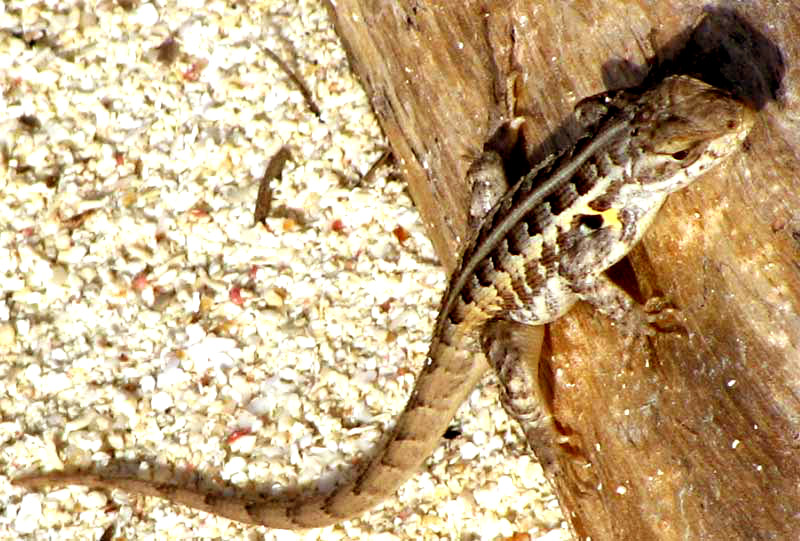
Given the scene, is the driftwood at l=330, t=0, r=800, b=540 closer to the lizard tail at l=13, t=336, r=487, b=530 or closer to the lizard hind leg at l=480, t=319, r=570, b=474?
the lizard hind leg at l=480, t=319, r=570, b=474

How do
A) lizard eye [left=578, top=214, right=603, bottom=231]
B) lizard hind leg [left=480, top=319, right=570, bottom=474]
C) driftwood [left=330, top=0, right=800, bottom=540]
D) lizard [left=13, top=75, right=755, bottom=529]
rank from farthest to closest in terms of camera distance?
lizard hind leg [left=480, top=319, right=570, bottom=474] → lizard eye [left=578, top=214, right=603, bottom=231] → lizard [left=13, top=75, right=755, bottom=529] → driftwood [left=330, top=0, right=800, bottom=540]

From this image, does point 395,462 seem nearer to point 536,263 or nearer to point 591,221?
point 536,263

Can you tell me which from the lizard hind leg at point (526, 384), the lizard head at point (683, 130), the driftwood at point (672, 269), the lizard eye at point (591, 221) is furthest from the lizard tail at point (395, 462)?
the lizard head at point (683, 130)

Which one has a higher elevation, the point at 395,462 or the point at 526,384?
the point at 526,384

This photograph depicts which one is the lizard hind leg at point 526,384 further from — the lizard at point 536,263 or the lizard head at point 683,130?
the lizard head at point 683,130

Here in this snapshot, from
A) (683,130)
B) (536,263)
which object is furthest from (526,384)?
(683,130)

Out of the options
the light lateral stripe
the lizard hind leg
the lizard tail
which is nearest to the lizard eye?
the light lateral stripe

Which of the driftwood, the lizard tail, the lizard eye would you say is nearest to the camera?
the driftwood
